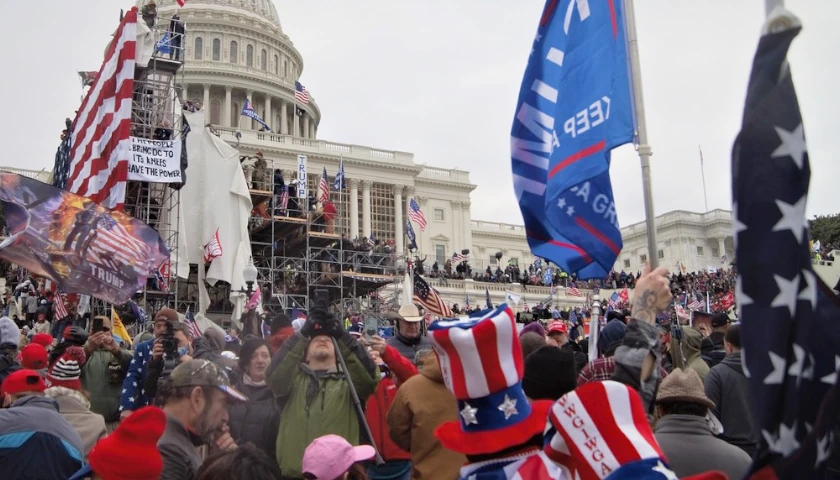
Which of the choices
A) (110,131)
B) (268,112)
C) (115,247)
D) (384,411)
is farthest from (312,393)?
(268,112)

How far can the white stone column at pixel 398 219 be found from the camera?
185 feet

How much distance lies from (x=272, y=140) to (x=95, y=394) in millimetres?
50412

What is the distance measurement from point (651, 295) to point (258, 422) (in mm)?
3092

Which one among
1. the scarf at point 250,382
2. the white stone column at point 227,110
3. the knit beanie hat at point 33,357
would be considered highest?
the white stone column at point 227,110

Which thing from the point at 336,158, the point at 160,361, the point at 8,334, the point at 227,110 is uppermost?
the point at 227,110

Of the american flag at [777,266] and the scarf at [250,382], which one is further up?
the american flag at [777,266]

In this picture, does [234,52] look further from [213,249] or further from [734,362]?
[734,362]

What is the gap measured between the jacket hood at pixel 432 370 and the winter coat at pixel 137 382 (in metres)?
2.45

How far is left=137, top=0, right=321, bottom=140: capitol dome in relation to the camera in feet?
214

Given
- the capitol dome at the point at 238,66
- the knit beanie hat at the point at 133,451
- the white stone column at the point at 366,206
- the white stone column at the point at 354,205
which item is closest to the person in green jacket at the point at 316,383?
the knit beanie hat at the point at 133,451

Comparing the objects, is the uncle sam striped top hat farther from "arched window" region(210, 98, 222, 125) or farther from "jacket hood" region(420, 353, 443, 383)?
"arched window" region(210, 98, 222, 125)

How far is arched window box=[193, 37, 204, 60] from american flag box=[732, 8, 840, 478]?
69.9m

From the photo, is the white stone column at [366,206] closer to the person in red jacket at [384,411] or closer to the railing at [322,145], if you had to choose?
the railing at [322,145]

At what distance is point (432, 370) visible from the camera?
4.19 metres
